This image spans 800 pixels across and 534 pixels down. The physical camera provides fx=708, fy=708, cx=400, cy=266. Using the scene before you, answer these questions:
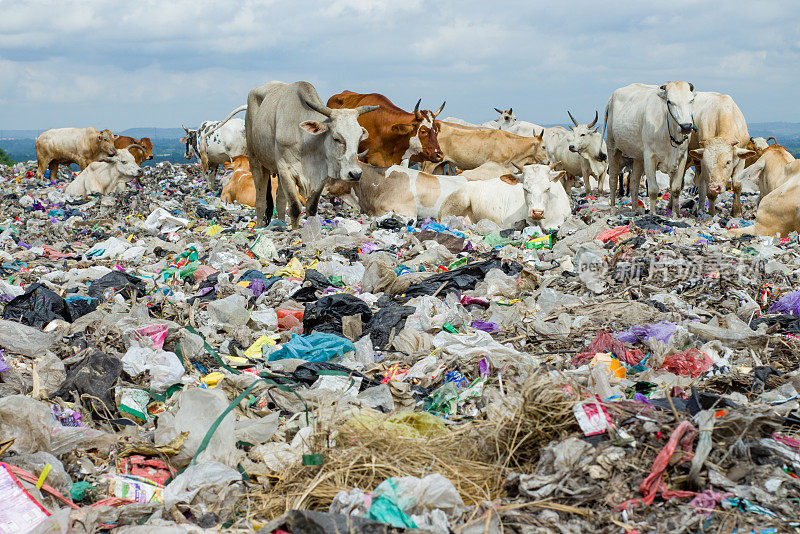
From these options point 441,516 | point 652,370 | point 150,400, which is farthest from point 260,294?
point 441,516

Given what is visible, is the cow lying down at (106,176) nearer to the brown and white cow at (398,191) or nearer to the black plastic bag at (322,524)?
the brown and white cow at (398,191)

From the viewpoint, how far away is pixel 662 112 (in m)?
10.9

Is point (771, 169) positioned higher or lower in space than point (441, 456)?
higher

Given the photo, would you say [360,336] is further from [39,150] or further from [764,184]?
[39,150]

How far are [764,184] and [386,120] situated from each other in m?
6.49

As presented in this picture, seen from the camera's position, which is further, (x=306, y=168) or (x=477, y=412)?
(x=306, y=168)

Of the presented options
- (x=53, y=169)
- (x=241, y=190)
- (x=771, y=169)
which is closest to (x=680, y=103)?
(x=771, y=169)

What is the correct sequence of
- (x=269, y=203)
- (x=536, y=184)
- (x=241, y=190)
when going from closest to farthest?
(x=536, y=184), (x=269, y=203), (x=241, y=190)

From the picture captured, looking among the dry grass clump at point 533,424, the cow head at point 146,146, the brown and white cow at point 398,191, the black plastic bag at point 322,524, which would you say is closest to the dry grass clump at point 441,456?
the dry grass clump at point 533,424

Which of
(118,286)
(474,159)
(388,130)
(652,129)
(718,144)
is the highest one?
(388,130)

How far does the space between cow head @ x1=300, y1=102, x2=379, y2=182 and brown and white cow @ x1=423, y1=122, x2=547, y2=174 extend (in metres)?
6.56

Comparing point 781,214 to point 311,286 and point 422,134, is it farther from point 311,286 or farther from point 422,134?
point 422,134

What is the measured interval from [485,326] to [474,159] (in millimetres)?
10444

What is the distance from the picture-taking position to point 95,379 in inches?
154
